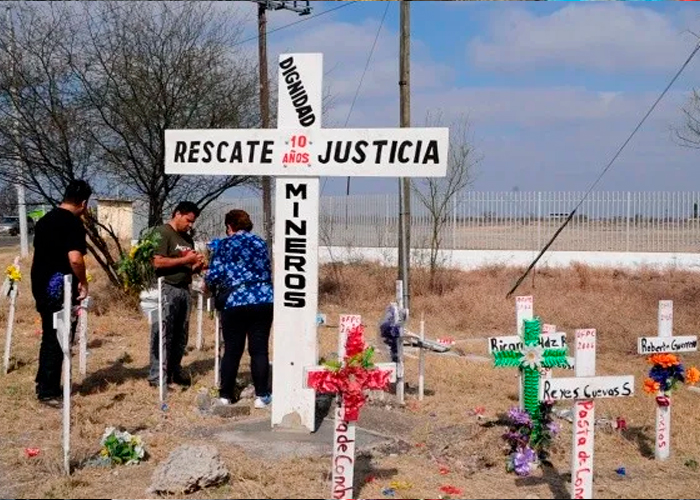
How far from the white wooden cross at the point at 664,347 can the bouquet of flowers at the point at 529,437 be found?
729 millimetres

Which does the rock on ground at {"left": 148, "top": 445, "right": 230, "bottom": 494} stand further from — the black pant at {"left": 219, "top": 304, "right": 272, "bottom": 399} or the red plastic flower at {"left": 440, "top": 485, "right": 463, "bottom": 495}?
the black pant at {"left": 219, "top": 304, "right": 272, "bottom": 399}

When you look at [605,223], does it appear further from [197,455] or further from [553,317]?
[197,455]

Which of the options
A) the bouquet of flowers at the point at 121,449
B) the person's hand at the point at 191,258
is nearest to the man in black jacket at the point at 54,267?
the person's hand at the point at 191,258

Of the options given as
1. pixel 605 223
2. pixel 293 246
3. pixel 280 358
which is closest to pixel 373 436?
pixel 280 358

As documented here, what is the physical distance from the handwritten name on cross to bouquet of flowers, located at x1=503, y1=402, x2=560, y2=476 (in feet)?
0.34

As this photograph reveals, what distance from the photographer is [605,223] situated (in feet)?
69.7

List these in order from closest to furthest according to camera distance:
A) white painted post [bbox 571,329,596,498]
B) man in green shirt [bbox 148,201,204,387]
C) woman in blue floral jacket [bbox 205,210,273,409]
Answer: white painted post [bbox 571,329,596,498] → woman in blue floral jacket [bbox 205,210,273,409] → man in green shirt [bbox 148,201,204,387]

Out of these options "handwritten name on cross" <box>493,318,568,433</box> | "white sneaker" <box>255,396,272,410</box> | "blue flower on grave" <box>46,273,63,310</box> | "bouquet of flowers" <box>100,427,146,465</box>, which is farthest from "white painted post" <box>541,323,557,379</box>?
"blue flower on grave" <box>46,273,63,310</box>

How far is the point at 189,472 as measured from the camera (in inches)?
189

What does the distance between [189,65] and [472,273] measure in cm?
944

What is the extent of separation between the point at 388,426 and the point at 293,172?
6.70 ft

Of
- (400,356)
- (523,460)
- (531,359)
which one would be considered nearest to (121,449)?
(523,460)

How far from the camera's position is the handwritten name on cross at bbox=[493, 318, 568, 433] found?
5.95 metres

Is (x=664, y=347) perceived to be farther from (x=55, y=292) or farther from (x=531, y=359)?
(x=55, y=292)
